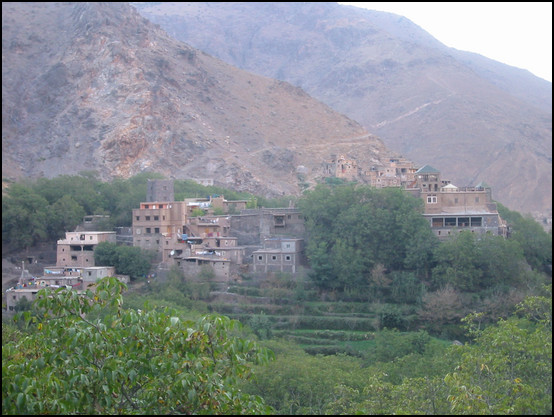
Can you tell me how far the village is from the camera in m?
29.3

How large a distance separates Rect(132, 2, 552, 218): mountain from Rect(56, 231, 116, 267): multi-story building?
40725 mm

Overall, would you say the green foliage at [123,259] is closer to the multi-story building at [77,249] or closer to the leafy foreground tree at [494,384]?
the multi-story building at [77,249]

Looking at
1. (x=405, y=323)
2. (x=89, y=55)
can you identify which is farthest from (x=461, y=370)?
(x=89, y=55)

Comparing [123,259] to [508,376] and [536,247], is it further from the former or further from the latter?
[508,376]

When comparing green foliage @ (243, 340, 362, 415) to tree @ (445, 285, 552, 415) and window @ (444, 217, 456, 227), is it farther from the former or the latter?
window @ (444, 217, 456, 227)

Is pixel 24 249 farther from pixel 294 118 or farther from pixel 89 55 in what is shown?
pixel 294 118

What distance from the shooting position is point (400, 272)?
29.0m

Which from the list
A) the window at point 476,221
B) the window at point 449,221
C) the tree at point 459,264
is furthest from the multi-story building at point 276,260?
the window at point 476,221

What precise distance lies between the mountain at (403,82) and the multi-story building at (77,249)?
40.7m

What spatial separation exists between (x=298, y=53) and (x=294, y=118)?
204ft

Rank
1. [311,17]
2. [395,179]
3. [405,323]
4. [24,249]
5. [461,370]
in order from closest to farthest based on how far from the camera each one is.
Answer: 1. [461,370]
2. [405,323]
3. [24,249]
4. [395,179]
5. [311,17]

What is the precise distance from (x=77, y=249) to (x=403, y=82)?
258 feet

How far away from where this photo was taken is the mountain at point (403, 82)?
70.8m

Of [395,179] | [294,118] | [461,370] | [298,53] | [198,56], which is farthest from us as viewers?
[298,53]
